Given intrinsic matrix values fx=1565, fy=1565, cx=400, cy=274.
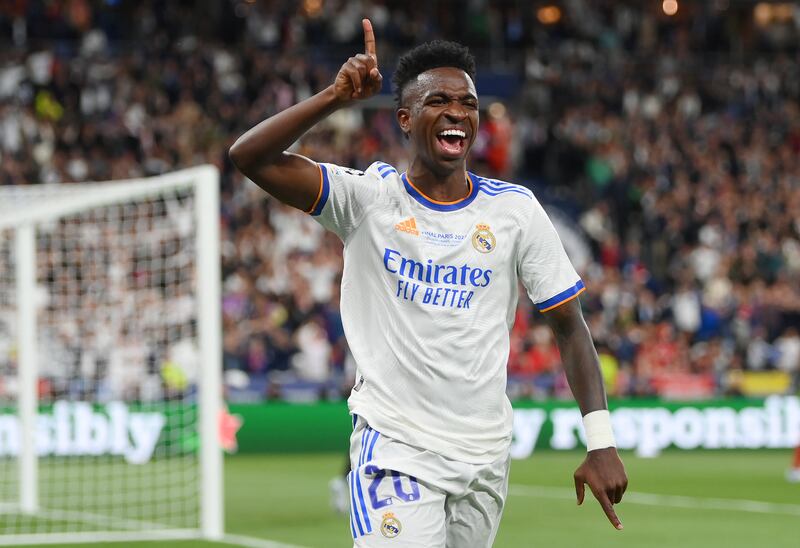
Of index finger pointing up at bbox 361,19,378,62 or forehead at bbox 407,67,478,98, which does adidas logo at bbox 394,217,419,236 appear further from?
index finger pointing up at bbox 361,19,378,62

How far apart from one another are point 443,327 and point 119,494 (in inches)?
415

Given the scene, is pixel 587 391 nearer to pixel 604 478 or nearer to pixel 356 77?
pixel 604 478

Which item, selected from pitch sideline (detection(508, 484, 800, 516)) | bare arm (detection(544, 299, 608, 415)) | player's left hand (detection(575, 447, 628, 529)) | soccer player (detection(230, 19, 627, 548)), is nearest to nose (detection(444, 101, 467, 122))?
soccer player (detection(230, 19, 627, 548))

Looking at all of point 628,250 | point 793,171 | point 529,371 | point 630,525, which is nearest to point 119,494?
point 630,525

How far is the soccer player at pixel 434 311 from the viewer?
4926mm

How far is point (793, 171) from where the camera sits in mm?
29188

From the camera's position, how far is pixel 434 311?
4977 millimetres

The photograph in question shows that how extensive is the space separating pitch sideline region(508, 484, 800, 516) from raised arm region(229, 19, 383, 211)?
9874 mm

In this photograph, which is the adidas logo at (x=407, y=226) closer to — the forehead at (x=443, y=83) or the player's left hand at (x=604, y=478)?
the forehead at (x=443, y=83)

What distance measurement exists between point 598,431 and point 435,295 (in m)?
0.69

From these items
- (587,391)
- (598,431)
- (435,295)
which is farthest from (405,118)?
(598,431)

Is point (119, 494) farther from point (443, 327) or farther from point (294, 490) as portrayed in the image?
point (443, 327)

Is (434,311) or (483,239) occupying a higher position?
(483,239)

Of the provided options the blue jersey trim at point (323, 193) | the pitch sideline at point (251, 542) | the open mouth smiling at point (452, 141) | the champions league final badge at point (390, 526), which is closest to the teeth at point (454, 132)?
the open mouth smiling at point (452, 141)
